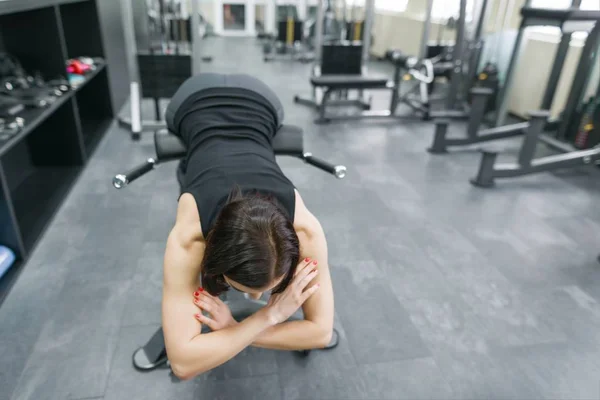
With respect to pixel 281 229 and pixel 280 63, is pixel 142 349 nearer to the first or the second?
pixel 281 229

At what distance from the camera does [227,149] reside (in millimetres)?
1083

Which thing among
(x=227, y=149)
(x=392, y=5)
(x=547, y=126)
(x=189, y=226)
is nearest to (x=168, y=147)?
(x=227, y=149)

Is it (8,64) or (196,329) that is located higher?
(8,64)

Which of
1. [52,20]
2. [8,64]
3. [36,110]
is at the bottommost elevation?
[36,110]

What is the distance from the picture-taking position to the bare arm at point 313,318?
1033 millimetres

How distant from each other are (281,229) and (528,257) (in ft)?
5.57

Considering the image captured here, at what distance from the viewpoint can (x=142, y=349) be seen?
1.39 m

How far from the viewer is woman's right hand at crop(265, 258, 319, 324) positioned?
97 cm

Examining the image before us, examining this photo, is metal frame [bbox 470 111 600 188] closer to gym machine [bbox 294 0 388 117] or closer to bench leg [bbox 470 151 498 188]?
bench leg [bbox 470 151 498 188]

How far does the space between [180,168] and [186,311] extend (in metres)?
0.61

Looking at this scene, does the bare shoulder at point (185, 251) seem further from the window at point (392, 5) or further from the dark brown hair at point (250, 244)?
the window at point (392, 5)

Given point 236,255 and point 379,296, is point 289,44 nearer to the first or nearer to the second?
point 379,296

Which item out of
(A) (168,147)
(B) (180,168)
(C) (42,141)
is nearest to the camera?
(A) (168,147)

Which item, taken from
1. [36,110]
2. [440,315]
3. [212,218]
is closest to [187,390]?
[212,218]
